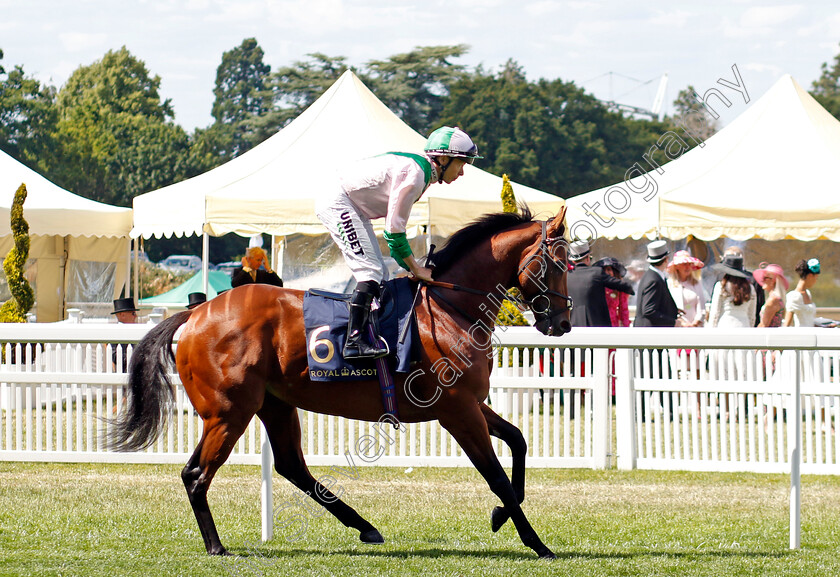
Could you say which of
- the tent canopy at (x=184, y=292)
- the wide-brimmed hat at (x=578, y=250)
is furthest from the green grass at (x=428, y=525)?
the tent canopy at (x=184, y=292)

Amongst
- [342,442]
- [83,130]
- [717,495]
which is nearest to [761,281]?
[717,495]

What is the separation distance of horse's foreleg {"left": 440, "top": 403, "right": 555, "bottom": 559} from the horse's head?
0.58 m

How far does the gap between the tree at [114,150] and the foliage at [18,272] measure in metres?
43.6

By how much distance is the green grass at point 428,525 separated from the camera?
479cm

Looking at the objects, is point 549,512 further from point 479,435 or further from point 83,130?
point 83,130

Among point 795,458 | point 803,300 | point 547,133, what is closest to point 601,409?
point 795,458

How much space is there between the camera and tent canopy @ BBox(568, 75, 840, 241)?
45.0 feet

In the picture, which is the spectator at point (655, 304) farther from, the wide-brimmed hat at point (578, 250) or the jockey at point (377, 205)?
the jockey at point (377, 205)

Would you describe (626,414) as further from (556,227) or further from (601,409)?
(556,227)

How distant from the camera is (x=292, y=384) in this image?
5238 millimetres

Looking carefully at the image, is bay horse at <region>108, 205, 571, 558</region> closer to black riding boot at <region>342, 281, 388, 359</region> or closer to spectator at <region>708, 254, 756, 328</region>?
black riding boot at <region>342, 281, 388, 359</region>

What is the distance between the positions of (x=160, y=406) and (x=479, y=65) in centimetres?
6487

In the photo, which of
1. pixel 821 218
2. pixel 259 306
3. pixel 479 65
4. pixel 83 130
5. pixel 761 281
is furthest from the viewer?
pixel 479 65

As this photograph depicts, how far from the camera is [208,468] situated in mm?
5105
